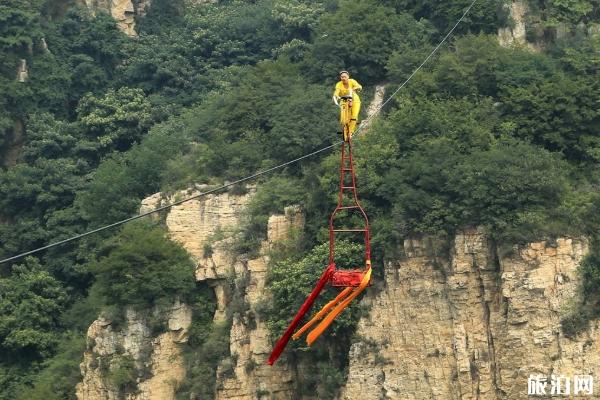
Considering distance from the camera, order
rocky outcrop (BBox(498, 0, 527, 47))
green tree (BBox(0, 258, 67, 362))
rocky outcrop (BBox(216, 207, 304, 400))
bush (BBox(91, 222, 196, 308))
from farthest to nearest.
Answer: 1. green tree (BBox(0, 258, 67, 362))
2. rocky outcrop (BBox(498, 0, 527, 47))
3. bush (BBox(91, 222, 196, 308))
4. rocky outcrop (BBox(216, 207, 304, 400))

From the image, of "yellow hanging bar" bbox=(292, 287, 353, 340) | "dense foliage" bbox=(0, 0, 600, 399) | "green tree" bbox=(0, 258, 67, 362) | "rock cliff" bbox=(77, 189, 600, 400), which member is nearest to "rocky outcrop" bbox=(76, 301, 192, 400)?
"dense foliage" bbox=(0, 0, 600, 399)

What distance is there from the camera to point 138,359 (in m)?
41.0

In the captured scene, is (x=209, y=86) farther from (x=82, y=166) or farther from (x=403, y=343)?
(x=403, y=343)

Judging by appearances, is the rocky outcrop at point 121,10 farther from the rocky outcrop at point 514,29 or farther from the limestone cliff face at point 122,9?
the rocky outcrop at point 514,29

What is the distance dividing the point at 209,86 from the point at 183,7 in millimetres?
5949

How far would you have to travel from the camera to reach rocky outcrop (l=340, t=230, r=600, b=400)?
120 ft

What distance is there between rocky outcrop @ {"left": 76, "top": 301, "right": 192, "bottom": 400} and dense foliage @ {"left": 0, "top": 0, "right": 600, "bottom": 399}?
13.3 inches

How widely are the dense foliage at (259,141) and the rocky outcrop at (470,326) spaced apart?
49 cm

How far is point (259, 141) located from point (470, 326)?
342 inches

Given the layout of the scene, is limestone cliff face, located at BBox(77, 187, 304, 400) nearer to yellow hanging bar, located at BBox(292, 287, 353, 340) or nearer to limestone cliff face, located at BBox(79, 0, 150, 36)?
yellow hanging bar, located at BBox(292, 287, 353, 340)

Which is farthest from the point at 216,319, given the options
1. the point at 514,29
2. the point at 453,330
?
the point at 514,29

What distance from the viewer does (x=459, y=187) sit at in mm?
37844

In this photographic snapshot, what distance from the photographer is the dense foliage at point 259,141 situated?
38.3 meters

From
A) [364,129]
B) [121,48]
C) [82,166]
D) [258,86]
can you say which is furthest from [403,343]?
[121,48]
